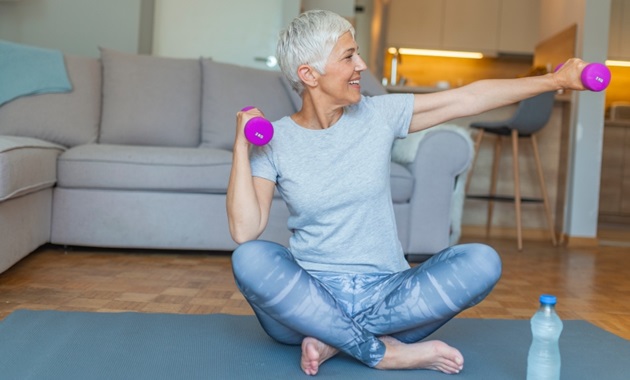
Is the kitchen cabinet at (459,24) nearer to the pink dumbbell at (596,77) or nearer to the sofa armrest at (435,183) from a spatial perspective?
the sofa armrest at (435,183)

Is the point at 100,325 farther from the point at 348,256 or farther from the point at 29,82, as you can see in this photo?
the point at 29,82

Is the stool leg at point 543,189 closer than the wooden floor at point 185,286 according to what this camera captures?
No

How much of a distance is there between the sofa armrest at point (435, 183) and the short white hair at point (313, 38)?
1558mm

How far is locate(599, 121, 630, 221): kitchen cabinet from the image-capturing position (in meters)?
5.98

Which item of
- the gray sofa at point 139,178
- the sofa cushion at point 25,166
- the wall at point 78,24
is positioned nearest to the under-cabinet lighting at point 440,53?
the wall at point 78,24

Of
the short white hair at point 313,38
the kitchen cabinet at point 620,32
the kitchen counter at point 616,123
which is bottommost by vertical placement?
the short white hair at point 313,38

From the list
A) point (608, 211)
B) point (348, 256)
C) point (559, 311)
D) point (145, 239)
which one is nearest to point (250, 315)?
point (348, 256)

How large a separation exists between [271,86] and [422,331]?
231cm

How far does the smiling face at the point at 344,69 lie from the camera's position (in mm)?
1434

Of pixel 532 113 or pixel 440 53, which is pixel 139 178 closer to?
pixel 532 113

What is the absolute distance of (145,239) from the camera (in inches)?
117

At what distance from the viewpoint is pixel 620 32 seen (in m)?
6.25

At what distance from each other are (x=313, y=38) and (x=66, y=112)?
2.18 metres

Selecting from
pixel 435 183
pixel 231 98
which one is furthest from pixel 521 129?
pixel 231 98
